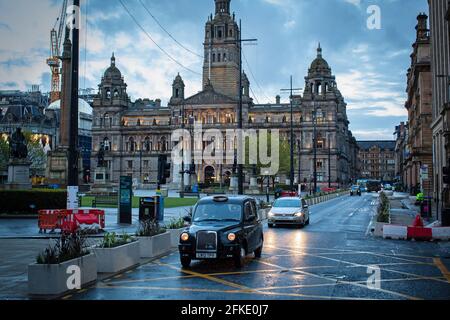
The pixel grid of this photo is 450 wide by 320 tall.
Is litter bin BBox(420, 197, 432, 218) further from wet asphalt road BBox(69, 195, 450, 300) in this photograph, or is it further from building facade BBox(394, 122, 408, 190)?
building facade BBox(394, 122, 408, 190)

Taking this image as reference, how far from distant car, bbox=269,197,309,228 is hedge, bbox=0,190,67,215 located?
11.8 metres

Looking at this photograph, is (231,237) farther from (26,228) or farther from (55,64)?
(55,64)

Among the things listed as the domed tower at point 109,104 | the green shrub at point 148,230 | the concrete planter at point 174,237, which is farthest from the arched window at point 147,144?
the green shrub at point 148,230

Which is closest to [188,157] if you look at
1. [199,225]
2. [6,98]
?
[6,98]

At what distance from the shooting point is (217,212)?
15.4m

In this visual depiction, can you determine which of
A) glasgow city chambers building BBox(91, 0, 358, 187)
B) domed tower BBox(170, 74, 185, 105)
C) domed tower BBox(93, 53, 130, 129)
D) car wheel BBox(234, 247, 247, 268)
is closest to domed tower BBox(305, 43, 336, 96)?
glasgow city chambers building BBox(91, 0, 358, 187)

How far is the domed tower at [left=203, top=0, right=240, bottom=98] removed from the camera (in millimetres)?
135125

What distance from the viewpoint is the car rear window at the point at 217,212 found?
15.2m

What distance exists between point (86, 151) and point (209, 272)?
432 ft

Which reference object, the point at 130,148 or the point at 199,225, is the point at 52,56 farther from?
the point at 199,225

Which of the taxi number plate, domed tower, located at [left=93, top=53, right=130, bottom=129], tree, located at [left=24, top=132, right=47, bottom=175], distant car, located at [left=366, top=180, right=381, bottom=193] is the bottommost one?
the taxi number plate

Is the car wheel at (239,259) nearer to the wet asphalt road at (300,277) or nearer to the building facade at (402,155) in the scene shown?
the wet asphalt road at (300,277)

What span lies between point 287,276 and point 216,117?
11930 cm
